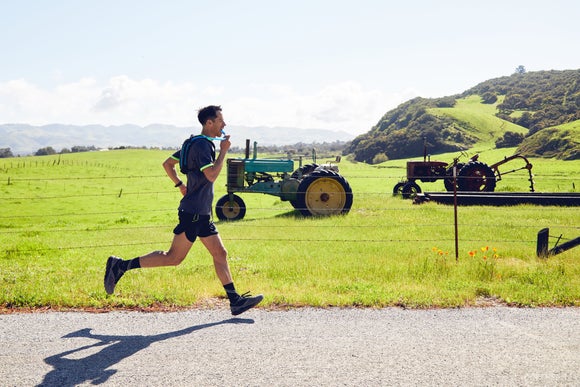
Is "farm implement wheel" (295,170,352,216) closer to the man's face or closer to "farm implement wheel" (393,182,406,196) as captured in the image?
"farm implement wheel" (393,182,406,196)

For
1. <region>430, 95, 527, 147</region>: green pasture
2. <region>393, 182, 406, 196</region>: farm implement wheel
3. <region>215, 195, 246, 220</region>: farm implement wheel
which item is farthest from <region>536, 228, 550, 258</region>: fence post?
<region>430, 95, 527, 147</region>: green pasture

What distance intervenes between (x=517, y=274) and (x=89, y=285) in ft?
19.2

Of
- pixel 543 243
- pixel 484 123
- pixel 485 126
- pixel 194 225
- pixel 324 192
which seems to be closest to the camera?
pixel 194 225

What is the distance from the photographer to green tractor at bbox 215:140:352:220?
15.8 meters

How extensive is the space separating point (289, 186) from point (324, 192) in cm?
129

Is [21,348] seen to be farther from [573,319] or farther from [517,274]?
[517,274]

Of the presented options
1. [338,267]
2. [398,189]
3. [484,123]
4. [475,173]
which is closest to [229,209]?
[398,189]

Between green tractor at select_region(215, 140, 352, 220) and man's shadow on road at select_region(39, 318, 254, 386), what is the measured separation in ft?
35.2

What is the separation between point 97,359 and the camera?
435 centimetres

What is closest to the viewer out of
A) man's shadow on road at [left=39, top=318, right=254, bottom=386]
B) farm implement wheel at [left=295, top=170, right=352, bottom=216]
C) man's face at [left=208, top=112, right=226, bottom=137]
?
man's shadow on road at [left=39, top=318, right=254, bottom=386]

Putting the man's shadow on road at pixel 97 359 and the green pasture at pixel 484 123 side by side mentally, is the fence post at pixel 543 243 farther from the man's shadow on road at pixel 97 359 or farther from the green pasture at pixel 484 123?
the green pasture at pixel 484 123

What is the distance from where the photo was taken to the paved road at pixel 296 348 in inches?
156

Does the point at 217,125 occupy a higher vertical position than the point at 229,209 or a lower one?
higher

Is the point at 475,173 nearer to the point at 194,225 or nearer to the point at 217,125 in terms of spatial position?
the point at 217,125
